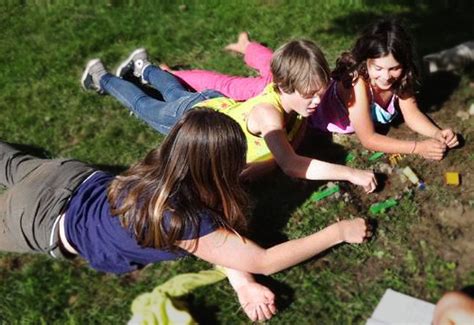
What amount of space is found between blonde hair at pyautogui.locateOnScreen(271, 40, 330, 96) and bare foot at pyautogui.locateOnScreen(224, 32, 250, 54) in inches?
67.3

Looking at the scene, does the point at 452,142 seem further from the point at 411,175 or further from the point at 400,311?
the point at 400,311

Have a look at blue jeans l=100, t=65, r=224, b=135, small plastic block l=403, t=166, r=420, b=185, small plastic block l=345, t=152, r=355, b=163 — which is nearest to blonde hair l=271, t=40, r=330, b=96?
small plastic block l=345, t=152, r=355, b=163

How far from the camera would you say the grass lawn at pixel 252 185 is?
358cm

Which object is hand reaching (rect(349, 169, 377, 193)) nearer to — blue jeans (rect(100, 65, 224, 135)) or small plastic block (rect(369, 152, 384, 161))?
small plastic block (rect(369, 152, 384, 161))

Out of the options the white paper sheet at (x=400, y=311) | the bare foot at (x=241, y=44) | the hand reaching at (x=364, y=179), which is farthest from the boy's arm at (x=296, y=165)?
the bare foot at (x=241, y=44)

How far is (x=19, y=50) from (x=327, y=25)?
10.4 ft

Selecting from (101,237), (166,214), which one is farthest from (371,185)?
(101,237)

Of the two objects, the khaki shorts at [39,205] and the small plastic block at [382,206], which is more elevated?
the khaki shorts at [39,205]

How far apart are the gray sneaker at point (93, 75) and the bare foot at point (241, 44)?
1264mm

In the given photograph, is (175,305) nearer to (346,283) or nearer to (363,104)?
(346,283)

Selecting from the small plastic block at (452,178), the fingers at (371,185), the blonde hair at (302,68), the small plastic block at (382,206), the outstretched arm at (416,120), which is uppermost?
the blonde hair at (302,68)

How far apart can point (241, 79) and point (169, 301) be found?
2.31 meters

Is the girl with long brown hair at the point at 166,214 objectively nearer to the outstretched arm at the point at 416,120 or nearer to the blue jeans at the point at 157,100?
the blue jeans at the point at 157,100

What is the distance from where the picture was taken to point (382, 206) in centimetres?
392
